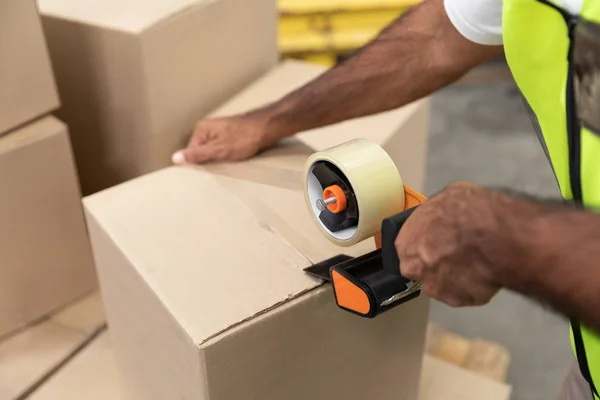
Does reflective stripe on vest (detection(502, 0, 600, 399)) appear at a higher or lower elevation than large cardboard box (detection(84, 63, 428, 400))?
higher

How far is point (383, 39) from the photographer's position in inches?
36.5

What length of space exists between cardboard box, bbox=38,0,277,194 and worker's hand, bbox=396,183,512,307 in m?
0.56

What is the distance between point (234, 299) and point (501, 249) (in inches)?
11.9

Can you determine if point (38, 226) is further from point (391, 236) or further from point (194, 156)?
point (391, 236)

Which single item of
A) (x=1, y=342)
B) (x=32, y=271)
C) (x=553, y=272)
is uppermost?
(x=553, y=272)

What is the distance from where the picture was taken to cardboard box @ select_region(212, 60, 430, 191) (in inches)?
42.4

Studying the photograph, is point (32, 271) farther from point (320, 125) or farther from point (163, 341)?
point (320, 125)

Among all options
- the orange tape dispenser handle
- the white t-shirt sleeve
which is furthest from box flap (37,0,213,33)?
the orange tape dispenser handle

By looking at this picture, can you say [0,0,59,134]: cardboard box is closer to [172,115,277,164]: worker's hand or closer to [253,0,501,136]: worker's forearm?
[172,115,277,164]: worker's hand

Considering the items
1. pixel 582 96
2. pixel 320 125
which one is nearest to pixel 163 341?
pixel 320 125

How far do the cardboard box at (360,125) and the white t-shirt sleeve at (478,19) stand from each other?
0.27m

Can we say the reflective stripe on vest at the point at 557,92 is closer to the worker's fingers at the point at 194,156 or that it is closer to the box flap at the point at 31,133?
the worker's fingers at the point at 194,156

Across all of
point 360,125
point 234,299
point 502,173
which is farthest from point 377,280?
point 502,173

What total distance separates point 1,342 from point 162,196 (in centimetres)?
42
